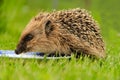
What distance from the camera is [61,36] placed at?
657 cm

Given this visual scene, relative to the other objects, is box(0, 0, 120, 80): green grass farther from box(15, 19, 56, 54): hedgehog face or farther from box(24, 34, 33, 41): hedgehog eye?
box(24, 34, 33, 41): hedgehog eye

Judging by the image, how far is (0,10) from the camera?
11.1m

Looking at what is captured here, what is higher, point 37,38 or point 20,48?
point 37,38

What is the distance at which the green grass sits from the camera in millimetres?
4441

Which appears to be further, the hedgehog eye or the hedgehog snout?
the hedgehog eye

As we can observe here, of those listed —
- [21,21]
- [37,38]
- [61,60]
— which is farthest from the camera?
[21,21]

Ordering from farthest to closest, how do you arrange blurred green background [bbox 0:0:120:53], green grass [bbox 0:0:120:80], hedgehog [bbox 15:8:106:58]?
blurred green background [bbox 0:0:120:53], hedgehog [bbox 15:8:106:58], green grass [bbox 0:0:120:80]

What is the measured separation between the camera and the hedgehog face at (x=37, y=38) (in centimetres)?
655

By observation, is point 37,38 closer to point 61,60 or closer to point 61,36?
point 61,36

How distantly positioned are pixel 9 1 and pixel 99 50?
5450 millimetres

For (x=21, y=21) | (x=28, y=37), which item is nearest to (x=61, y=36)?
(x=28, y=37)

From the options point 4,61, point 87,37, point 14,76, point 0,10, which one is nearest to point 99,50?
point 87,37

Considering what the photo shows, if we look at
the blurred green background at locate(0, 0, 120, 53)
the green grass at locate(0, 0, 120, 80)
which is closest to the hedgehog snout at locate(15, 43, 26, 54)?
the green grass at locate(0, 0, 120, 80)

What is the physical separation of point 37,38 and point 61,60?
1092mm
